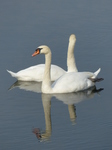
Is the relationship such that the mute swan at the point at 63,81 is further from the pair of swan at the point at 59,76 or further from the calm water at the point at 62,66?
the calm water at the point at 62,66

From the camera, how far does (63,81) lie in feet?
41.0

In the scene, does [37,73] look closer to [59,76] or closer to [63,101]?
[59,76]

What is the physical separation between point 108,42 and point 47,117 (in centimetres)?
449

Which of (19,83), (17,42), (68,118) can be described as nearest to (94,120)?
(68,118)

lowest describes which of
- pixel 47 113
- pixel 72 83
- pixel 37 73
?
pixel 47 113

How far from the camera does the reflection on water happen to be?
34.2 feet

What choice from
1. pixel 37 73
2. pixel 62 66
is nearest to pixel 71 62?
pixel 62 66

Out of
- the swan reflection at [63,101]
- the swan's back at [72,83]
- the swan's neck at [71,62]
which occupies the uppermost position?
the swan's neck at [71,62]

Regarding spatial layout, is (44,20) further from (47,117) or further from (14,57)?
(47,117)

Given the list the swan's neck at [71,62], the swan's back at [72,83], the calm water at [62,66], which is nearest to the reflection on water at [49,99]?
the calm water at [62,66]

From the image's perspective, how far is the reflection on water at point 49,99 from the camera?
1044cm

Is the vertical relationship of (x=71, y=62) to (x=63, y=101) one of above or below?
above

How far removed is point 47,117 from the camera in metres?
11.1

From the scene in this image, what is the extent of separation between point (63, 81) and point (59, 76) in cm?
79
